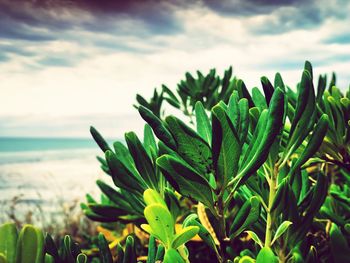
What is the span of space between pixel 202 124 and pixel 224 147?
0.09 metres

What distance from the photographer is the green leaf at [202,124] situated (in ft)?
1.92

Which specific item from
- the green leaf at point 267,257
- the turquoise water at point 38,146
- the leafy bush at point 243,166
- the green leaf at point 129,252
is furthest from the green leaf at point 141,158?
the turquoise water at point 38,146

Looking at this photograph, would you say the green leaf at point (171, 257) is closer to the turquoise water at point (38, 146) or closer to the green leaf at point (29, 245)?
the green leaf at point (29, 245)

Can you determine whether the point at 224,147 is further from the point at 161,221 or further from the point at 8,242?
the point at 8,242

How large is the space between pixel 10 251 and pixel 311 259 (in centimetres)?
39

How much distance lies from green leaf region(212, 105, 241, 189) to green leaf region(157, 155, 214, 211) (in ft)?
0.08

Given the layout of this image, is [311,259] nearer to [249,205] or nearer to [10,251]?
[249,205]

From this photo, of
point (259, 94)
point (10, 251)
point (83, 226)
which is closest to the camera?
point (10, 251)

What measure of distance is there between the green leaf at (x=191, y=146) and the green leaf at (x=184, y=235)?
0.26 ft

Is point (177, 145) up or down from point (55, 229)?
up

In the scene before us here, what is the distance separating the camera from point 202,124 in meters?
0.59

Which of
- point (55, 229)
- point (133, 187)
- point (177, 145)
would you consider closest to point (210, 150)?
point (177, 145)

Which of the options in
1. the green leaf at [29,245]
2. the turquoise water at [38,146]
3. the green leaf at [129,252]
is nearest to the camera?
the green leaf at [29,245]

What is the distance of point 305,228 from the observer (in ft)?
1.94
